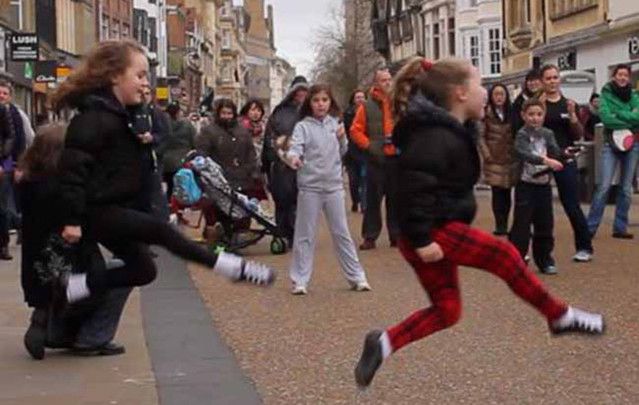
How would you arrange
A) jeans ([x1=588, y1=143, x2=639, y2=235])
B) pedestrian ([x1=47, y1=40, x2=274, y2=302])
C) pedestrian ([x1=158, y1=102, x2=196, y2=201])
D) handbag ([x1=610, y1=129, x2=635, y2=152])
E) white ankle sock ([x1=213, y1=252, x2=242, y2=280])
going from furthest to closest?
pedestrian ([x1=158, y1=102, x2=196, y2=201]) → handbag ([x1=610, y1=129, x2=635, y2=152]) → jeans ([x1=588, y1=143, x2=639, y2=235]) → pedestrian ([x1=47, y1=40, x2=274, y2=302]) → white ankle sock ([x1=213, y1=252, x2=242, y2=280])

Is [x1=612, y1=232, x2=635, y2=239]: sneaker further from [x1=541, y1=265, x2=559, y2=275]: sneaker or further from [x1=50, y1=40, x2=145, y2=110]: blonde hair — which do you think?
[x1=50, y1=40, x2=145, y2=110]: blonde hair

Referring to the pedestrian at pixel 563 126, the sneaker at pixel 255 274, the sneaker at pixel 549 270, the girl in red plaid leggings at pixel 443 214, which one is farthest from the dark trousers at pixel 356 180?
the girl in red plaid leggings at pixel 443 214

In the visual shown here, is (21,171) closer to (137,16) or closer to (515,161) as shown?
(515,161)

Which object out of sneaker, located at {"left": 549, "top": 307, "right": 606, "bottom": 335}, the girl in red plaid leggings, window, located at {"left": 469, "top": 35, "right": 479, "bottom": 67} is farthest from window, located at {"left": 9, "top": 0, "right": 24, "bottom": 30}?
sneaker, located at {"left": 549, "top": 307, "right": 606, "bottom": 335}

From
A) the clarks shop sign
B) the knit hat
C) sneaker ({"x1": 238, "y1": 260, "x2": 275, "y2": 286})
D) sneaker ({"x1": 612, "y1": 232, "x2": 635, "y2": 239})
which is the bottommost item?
sneaker ({"x1": 612, "y1": 232, "x2": 635, "y2": 239})

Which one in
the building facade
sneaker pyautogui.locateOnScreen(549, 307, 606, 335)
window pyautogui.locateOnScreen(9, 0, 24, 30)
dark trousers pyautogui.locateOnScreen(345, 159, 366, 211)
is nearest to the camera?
sneaker pyautogui.locateOnScreen(549, 307, 606, 335)

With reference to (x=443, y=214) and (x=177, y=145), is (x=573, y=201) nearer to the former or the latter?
(x=443, y=214)

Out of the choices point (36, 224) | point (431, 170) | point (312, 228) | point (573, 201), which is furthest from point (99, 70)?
point (573, 201)

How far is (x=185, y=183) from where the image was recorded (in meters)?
15.7

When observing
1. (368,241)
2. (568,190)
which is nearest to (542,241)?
(568,190)

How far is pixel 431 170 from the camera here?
6.66 m

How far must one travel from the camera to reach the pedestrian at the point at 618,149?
1562 cm

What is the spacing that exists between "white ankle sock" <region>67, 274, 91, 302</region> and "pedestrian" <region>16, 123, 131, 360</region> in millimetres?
862

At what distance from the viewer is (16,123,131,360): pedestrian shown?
29.1 ft
